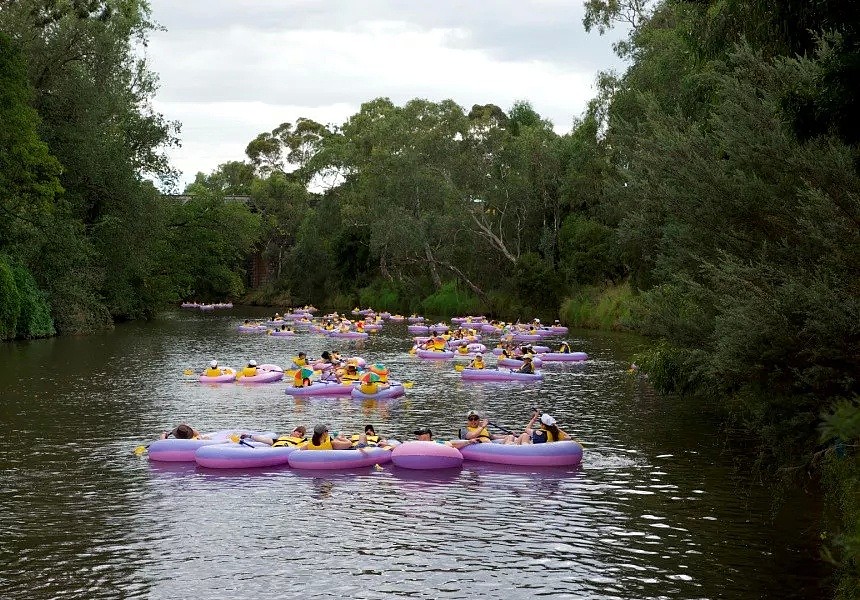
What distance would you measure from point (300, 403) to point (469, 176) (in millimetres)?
36413

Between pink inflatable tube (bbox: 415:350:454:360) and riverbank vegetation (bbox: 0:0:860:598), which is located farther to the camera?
pink inflatable tube (bbox: 415:350:454:360)

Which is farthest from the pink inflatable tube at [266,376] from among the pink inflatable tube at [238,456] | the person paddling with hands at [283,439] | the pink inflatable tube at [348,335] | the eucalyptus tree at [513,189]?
the eucalyptus tree at [513,189]

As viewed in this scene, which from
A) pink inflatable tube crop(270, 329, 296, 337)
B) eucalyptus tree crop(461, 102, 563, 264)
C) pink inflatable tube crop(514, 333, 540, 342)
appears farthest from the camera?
eucalyptus tree crop(461, 102, 563, 264)

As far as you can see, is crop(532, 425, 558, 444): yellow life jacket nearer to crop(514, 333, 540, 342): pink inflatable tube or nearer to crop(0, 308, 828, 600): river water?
crop(0, 308, 828, 600): river water

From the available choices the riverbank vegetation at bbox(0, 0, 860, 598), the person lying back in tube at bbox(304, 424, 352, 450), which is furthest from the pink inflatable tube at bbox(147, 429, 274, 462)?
the riverbank vegetation at bbox(0, 0, 860, 598)

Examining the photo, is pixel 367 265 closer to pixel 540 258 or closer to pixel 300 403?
pixel 540 258

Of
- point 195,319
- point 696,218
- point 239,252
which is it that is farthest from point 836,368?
point 239,252

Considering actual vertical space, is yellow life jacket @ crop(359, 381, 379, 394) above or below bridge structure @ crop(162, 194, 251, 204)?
below

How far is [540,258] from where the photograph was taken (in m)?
54.5

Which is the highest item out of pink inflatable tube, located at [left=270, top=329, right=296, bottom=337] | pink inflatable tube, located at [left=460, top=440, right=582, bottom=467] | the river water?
pink inflatable tube, located at [left=270, top=329, right=296, bottom=337]

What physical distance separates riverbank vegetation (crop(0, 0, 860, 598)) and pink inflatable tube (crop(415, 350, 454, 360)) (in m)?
6.37

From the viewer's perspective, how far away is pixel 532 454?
52.6 ft

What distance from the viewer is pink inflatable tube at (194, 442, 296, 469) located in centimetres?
1568

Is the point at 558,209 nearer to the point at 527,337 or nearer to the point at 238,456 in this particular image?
the point at 527,337
